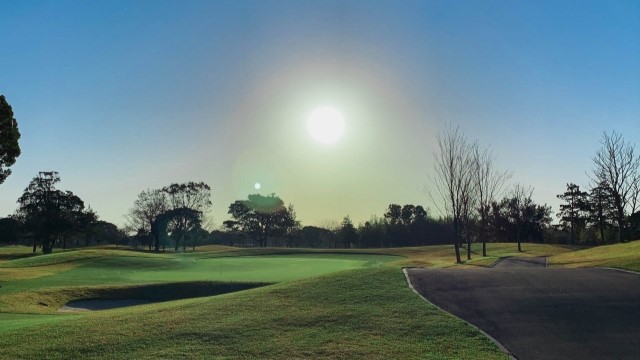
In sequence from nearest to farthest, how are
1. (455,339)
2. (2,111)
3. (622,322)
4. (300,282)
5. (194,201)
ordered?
1. (455,339)
2. (622,322)
3. (300,282)
4. (2,111)
5. (194,201)

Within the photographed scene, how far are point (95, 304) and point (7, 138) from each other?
1380 centimetres

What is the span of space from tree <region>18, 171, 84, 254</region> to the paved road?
74005 millimetres

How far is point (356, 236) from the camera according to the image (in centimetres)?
10738

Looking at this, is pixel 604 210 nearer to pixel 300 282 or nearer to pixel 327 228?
pixel 327 228

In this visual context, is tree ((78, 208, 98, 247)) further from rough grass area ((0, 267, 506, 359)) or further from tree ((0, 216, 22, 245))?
rough grass area ((0, 267, 506, 359))

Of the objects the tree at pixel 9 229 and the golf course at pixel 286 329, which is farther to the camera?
the tree at pixel 9 229

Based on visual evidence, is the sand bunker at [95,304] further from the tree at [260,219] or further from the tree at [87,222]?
the tree at [260,219]

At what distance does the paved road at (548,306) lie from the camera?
390 inches

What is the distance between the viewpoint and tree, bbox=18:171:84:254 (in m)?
75.8

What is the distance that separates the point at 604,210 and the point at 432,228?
36788 millimetres

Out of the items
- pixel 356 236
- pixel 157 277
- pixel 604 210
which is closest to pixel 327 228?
pixel 356 236

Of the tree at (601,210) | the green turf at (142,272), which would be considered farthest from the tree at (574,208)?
the green turf at (142,272)

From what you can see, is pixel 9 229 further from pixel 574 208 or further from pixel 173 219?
pixel 574 208

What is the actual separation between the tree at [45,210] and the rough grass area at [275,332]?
71.8 m
